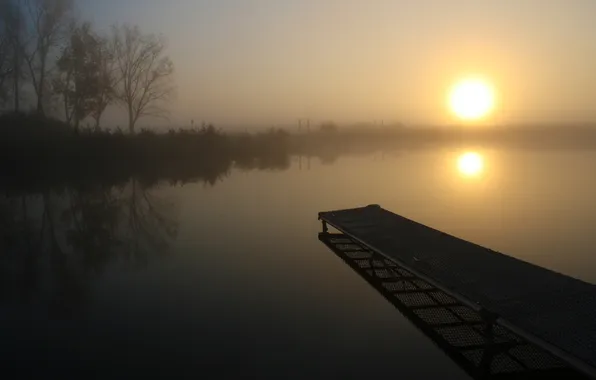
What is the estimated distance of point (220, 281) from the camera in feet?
25.2

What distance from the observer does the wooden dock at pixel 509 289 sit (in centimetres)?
385

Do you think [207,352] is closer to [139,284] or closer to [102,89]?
[139,284]

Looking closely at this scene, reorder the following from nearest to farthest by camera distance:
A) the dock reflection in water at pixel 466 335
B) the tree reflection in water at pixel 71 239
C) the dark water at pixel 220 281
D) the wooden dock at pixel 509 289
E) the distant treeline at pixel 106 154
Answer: the wooden dock at pixel 509 289 → the dock reflection in water at pixel 466 335 → the dark water at pixel 220 281 → the tree reflection in water at pixel 71 239 → the distant treeline at pixel 106 154

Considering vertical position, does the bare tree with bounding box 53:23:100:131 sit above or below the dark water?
above

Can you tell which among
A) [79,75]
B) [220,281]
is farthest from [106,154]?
[220,281]

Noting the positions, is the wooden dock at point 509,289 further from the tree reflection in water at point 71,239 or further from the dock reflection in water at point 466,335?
the tree reflection in water at point 71,239

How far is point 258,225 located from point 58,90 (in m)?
24.8

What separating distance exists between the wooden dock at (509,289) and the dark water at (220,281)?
0.72 meters

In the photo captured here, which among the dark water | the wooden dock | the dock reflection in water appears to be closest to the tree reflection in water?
the dark water

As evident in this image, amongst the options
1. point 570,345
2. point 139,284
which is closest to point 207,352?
point 139,284

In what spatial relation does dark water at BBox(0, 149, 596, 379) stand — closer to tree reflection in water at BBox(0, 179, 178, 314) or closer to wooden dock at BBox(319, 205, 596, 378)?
tree reflection in water at BBox(0, 179, 178, 314)

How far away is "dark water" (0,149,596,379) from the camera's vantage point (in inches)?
197

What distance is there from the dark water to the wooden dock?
0.72 meters

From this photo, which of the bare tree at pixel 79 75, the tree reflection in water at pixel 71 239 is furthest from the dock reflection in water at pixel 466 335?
the bare tree at pixel 79 75
